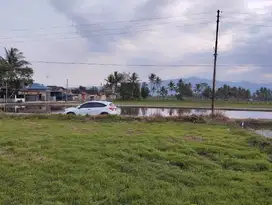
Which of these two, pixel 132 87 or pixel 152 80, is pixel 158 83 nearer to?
pixel 152 80

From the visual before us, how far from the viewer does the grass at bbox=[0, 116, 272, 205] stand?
15.9ft

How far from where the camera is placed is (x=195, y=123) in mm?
18953

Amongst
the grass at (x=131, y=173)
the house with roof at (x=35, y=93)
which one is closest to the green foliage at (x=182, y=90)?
the house with roof at (x=35, y=93)

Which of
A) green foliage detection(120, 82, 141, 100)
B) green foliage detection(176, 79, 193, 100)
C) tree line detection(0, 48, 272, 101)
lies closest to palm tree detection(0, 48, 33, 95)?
tree line detection(0, 48, 272, 101)

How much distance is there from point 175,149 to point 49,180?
3879mm

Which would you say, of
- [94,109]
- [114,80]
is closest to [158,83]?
[114,80]

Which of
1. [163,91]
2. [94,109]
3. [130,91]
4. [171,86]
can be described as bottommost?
[94,109]

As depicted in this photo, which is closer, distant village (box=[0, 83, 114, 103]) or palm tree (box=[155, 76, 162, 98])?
distant village (box=[0, 83, 114, 103])

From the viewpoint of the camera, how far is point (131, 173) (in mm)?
6145

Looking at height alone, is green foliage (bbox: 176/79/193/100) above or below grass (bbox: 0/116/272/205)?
above

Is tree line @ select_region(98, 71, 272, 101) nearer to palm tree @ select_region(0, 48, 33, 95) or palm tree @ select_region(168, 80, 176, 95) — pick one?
palm tree @ select_region(168, 80, 176, 95)

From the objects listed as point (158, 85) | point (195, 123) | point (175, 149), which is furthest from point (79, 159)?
point (158, 85)

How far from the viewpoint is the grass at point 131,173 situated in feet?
15.9

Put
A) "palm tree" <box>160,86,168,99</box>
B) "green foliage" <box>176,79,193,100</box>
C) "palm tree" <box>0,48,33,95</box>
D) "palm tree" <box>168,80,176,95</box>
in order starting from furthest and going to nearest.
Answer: "palm tree" <box>160,86,168,99</box>, "palm tree" <box>168,80,176,95</box>, "green foliage" <box>176,79,193,100</box>, "palm tree" <box>0,48,33,95</box>
